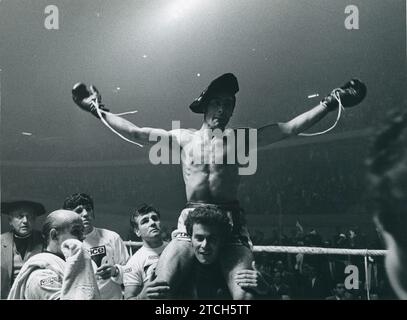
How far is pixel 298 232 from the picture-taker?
318cm

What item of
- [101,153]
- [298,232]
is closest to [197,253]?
[298,232]

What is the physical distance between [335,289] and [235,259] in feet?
2.20

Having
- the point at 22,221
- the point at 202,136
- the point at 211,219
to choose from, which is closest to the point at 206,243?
the point at 211,219

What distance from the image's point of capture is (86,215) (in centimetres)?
315

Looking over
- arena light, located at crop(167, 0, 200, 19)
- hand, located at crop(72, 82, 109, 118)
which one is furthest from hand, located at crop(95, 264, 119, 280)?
arena light, located at crop(167, 0, 200, 19)

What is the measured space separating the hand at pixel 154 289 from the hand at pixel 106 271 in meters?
0.24

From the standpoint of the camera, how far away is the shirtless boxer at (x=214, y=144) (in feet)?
9.42

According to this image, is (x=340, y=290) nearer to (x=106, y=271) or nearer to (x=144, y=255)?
(x=144, y=255)

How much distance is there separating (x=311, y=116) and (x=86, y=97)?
1339 mm

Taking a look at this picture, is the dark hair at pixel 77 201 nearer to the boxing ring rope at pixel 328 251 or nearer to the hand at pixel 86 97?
the hand at pixel 86 97

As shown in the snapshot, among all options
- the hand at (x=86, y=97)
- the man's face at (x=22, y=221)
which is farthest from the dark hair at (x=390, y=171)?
the man's face at (x=22, y=221)

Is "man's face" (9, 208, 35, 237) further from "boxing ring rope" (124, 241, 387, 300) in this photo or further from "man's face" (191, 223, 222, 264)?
"boxing ring rope" (124, 241, 387, 300)

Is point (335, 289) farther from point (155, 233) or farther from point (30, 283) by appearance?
point (30, 283)

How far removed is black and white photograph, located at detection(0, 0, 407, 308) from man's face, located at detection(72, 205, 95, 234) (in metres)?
0.01
